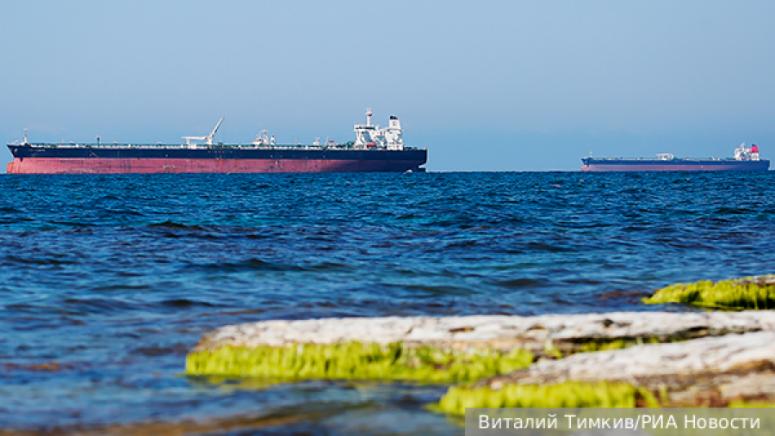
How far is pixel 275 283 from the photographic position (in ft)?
38.2

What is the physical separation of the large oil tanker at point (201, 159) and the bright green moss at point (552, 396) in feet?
387

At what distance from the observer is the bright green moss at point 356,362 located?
19.9 feet

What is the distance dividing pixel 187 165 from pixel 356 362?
11926cm

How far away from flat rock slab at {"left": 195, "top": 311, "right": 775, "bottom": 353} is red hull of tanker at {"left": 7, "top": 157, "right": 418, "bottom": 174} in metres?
116

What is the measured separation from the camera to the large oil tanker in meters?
117

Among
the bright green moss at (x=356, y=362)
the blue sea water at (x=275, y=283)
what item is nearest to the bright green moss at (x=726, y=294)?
the blue sea water at (x=275, y=283)

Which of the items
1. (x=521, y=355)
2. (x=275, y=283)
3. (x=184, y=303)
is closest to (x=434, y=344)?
(x=521, y=355)

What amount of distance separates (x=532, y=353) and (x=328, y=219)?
63.7 feet

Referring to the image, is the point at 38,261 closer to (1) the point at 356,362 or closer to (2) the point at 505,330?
(1) the point at 356,362

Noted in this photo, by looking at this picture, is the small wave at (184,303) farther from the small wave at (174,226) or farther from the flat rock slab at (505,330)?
the small wave at (174,226)

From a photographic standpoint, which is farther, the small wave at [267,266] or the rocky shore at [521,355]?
the small wave at [267,266]

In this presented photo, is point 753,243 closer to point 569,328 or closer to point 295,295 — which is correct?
point 295,295

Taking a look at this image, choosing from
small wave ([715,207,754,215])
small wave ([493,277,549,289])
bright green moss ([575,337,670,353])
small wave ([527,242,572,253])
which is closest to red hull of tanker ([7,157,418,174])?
small wave ([715,207,754,215])

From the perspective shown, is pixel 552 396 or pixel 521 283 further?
pixel 521 283
